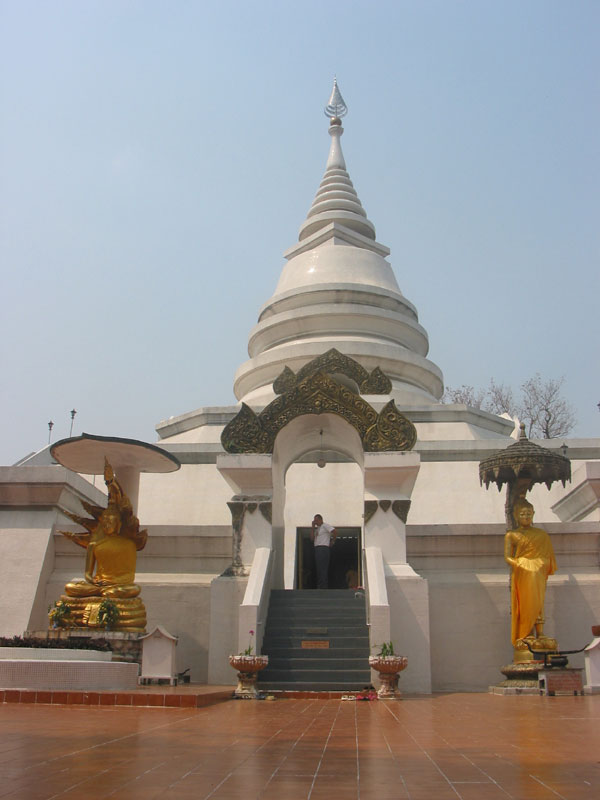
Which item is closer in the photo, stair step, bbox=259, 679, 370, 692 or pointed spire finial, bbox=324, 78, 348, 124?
stair step, bbox=259, 679, 370, 692

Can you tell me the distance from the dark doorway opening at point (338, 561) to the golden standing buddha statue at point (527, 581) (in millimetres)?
4629

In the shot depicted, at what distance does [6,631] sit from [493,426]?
38.4ft

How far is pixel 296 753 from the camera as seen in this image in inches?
193

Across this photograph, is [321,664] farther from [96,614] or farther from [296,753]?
[296,753]

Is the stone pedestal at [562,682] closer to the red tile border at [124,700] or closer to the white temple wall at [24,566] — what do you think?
the red tile border at [124,700]

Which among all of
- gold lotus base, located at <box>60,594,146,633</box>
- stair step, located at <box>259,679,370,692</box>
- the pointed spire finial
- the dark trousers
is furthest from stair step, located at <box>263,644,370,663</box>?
the pointed spire finial

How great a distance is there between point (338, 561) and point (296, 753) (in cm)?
1375

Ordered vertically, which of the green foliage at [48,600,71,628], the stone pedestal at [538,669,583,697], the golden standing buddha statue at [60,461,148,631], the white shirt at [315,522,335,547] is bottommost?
the stone pedestal at [538,669,583,697]

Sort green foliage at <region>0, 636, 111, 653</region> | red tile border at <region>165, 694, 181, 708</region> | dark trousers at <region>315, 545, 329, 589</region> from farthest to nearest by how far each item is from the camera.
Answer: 1. dark trousers at <region>315, 545, 329, 589</region>
2. green foliage at <region>0, 636, 111, 653</region>
3. red tile border at <region>165, 694, 181, 708</region>

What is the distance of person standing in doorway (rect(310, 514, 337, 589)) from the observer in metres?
13.4

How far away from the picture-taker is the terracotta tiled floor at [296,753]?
3.68 metres

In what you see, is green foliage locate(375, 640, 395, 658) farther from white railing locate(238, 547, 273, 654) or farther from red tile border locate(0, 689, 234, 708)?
red tile border locate(0, 689, 234, 708)

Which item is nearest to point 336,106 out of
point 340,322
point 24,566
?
point 340,322

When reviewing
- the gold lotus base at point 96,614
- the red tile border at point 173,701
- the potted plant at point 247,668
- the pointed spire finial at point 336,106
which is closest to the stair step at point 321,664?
the potted plant at point 247,668
